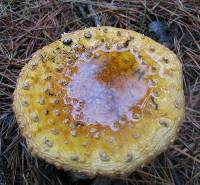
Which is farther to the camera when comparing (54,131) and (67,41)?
(67,41)

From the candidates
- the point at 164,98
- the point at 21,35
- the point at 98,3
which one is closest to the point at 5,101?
the point at 21,35

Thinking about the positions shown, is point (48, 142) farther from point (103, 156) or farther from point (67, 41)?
point (67, 41)

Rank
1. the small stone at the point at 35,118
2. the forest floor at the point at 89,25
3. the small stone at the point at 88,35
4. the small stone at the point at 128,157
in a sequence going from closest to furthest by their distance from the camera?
the small stone at the point at 128,157, the small stone at the point at 35,118, the small stone at the point at 88,35, the forest floor at the point at 89,25

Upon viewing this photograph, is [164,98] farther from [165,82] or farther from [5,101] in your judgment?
[5,101]

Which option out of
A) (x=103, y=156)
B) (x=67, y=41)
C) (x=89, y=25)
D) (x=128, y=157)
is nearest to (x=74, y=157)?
(x=103, y=156)

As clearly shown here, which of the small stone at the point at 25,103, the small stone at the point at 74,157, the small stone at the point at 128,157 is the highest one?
the small stone at the point at 25,103

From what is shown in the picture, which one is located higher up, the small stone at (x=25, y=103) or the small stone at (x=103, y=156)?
the small stone at (x=25, y=103)

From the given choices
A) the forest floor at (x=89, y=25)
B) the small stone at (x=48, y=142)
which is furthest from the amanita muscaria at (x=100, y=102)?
the forest floor at (x=89, y=25)

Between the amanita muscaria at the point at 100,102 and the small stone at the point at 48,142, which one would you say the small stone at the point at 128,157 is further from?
the small stone at the point at 48,142

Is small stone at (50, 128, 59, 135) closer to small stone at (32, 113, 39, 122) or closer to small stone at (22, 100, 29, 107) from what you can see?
small stone at (32, 113, 39, 122)
